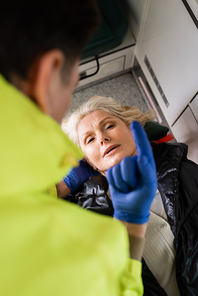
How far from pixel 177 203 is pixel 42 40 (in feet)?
2.96

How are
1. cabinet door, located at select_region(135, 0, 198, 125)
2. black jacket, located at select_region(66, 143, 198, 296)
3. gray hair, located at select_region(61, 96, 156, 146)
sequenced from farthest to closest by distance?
1. gray hair, located at select_region(61, 96, 156, 146)
2. cabinet door, located at select_region(135, 0, 198, 125)
3. black jacket, located at select_region(66, 143, 198, 296)

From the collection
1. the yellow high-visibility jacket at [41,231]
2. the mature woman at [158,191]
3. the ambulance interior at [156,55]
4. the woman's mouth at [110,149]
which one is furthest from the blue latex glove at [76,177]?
the yellow high-visibility jacket at [41,231]

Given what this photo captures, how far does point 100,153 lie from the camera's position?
1.15 m

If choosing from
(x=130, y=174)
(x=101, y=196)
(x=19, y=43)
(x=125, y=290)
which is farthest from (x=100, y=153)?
(x=19, y=43)

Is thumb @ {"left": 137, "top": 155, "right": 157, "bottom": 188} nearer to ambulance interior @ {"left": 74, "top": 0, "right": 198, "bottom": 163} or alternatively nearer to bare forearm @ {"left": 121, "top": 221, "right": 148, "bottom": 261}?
bare forearm @ {"left": 121, "top": 221, "right": 148, "bottom": 261}

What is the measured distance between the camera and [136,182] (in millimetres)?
761

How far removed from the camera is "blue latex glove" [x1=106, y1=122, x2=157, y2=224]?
708mm

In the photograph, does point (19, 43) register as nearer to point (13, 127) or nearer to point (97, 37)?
point (13, 127)

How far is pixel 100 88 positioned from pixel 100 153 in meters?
1.06

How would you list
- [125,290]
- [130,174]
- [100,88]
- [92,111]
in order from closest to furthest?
[125,290], [130,174], [92,111], [100,88]

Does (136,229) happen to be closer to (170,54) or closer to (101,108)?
(101,108)

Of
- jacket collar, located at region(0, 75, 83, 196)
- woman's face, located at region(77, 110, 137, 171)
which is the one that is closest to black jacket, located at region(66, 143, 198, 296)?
woman's face, located at region(77, 110, 137, 171)

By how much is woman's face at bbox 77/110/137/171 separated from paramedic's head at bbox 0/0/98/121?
0.67m

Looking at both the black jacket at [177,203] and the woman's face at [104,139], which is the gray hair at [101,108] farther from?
the black jacket at [177,203]
